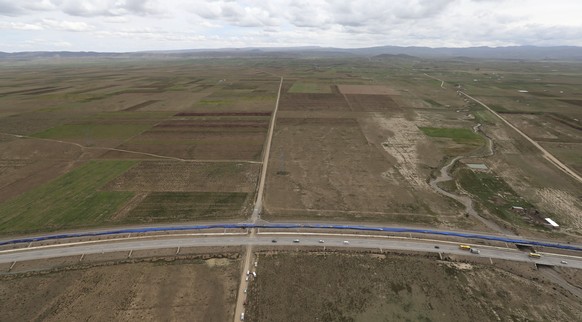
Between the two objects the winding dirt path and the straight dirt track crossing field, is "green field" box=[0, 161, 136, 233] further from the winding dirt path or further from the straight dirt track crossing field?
the winding dirt path

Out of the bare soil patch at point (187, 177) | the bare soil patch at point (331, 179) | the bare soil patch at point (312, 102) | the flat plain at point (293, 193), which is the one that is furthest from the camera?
the bare soil patch at point (312, 102)

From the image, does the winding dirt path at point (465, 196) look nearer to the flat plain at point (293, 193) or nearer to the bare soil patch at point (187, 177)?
the flat plain at point (293, 193)

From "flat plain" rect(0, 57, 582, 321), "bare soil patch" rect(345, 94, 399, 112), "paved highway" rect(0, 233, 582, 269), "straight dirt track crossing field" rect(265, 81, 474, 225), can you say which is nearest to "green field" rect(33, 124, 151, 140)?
"flat plain" rect(0, 57, 582, 321)

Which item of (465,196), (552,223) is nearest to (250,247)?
(465,196)

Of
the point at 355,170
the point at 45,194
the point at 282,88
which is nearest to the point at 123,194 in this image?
the point at 45,194

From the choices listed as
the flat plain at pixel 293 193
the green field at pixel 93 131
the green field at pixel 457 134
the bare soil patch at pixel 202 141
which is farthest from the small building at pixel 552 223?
the green field at pixel 93 131

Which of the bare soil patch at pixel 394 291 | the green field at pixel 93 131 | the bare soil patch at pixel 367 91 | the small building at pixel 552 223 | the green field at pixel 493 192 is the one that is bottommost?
the bare soil patch at pixel 394 291

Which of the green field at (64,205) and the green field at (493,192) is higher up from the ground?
the green field at (64,205)

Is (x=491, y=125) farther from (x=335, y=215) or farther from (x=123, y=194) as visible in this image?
(x=123, y=194)
